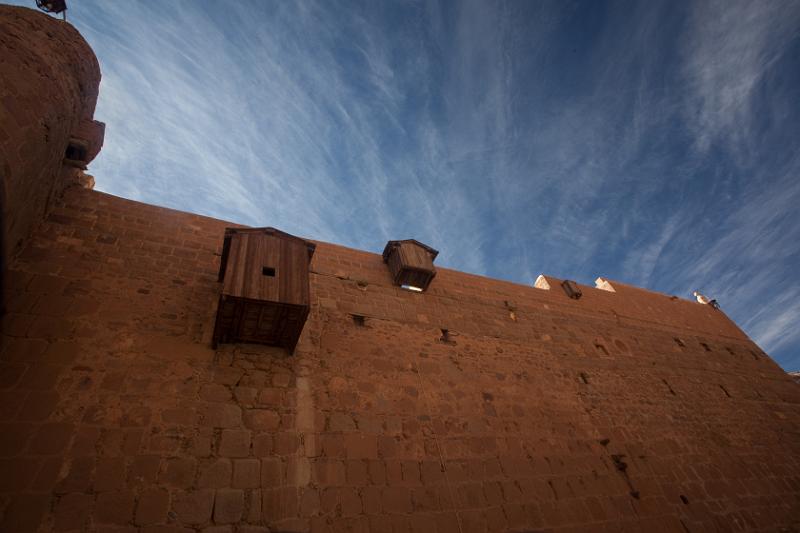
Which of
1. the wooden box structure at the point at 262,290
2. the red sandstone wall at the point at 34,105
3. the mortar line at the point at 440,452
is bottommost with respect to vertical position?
the mortar line at the point at 440,452

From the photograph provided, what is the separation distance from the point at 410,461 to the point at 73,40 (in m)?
8.53

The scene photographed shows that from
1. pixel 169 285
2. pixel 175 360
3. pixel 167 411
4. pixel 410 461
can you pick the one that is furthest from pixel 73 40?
pixel 410 461

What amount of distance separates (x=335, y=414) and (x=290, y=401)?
70cm

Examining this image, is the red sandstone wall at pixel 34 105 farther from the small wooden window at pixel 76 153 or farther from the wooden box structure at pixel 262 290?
the wooden box structure at pixel 262 290

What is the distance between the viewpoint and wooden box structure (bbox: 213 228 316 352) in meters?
5.19

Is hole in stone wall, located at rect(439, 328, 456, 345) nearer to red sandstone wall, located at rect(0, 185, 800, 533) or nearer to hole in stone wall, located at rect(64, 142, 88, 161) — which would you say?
red sandstone wall, located at rect(0, 185, 800, 533)

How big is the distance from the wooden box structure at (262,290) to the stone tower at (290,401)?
0.71 ft

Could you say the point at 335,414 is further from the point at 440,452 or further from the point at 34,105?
the point at 34,105

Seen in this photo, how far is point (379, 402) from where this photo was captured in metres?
6.07

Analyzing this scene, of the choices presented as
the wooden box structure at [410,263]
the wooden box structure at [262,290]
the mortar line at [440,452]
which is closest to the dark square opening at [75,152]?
the wooden box structure at [262,290]

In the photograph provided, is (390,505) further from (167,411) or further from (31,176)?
(31,176)

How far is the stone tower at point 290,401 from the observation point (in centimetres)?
414

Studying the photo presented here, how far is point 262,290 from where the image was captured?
17.2ft

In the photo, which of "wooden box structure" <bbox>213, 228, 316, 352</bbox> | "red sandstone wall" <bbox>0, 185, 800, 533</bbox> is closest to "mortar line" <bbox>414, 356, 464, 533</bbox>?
"red sandstone wall" <bbox>0, 185, 800, 533</bbox>
